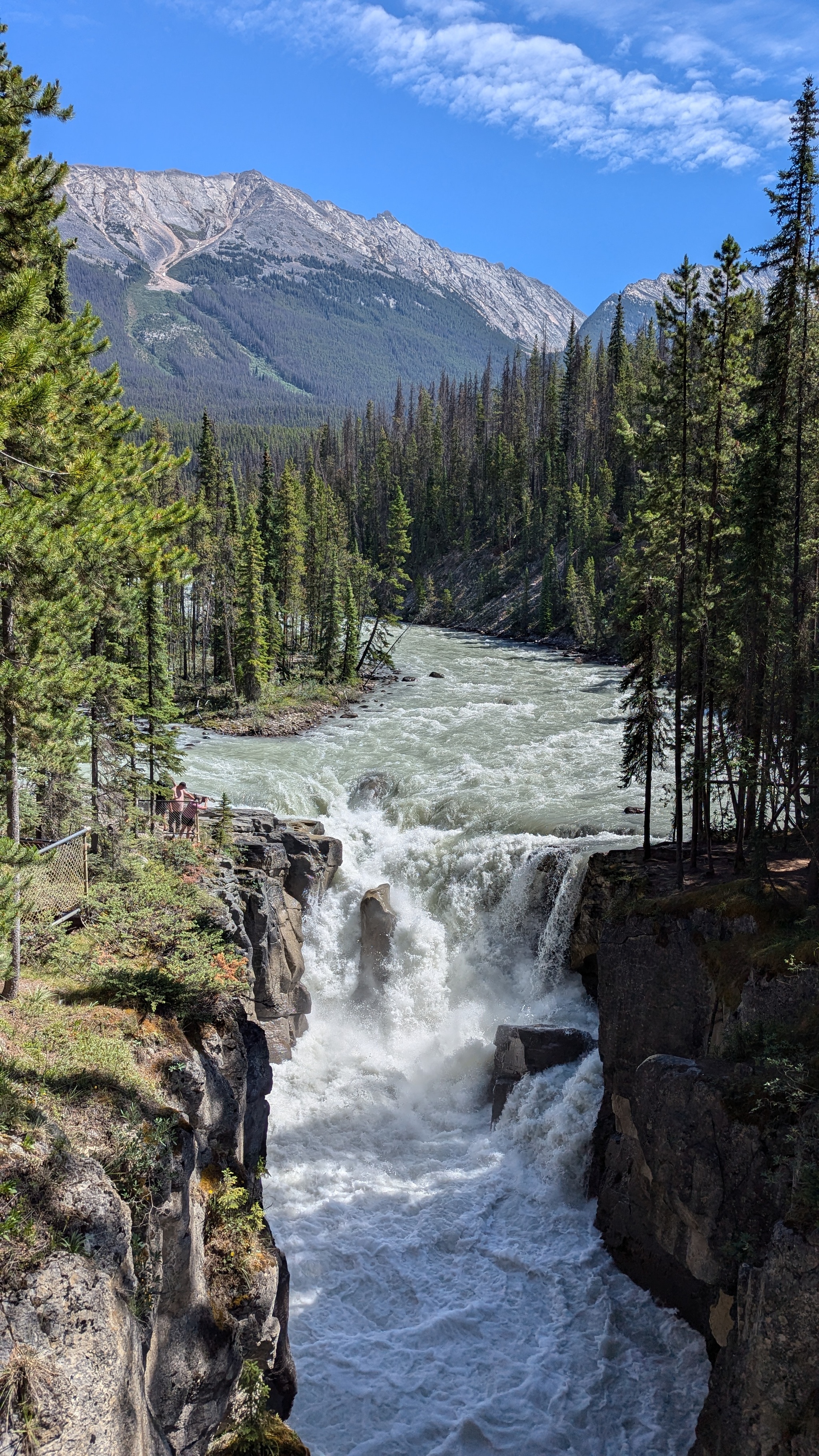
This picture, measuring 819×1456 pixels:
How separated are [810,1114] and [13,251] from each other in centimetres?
1728

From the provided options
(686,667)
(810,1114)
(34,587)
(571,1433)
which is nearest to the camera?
(34,587)

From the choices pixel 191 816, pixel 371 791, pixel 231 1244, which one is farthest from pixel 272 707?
pixel 231 1244

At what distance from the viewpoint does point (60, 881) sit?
50.8 ft

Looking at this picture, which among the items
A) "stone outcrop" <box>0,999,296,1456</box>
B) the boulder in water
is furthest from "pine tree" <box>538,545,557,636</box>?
"stone outcrop" <box>0,999,296,1456</box>

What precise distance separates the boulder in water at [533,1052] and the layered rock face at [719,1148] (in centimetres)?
135

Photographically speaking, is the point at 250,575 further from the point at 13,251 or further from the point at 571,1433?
the point at 571,1433

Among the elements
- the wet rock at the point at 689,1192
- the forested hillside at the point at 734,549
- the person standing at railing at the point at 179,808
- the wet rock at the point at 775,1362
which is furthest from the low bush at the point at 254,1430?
the person standing at railing at the point at 179,808

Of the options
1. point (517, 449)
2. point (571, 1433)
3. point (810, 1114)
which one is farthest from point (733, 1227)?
point (517, 449)

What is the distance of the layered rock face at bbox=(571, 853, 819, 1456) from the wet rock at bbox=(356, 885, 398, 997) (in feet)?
28.0

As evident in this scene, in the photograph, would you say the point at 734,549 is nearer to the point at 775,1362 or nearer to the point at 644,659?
the point at 644,659

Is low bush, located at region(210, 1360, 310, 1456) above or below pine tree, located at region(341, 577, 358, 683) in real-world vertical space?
below

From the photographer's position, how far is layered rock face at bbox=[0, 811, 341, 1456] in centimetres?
716

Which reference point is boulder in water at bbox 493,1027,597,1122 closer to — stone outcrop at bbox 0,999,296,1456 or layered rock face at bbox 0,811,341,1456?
layered rock face at bbox 0,811,341,1456

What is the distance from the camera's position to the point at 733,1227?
571 inches
